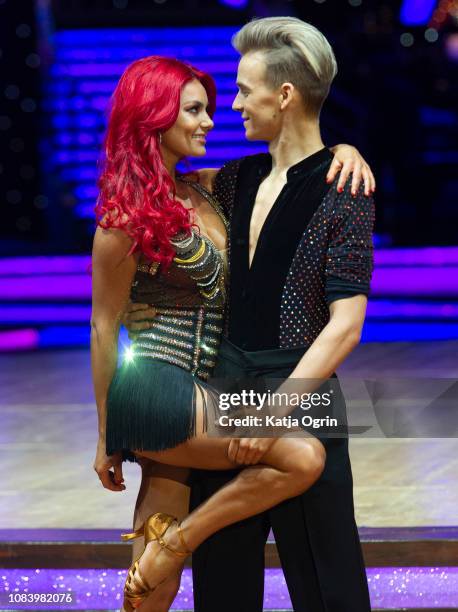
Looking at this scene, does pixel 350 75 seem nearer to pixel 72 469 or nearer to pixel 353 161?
pixel 72 469

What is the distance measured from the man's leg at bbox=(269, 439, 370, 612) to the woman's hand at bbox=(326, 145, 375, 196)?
55cm

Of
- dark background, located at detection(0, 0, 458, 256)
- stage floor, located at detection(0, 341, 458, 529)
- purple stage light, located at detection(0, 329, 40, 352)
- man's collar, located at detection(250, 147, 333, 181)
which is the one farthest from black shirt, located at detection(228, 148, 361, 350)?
dark background, located at detection(0, 0, 458, 256)

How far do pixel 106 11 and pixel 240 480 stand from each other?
9.53 meters

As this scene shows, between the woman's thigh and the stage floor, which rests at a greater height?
the woman's thigh

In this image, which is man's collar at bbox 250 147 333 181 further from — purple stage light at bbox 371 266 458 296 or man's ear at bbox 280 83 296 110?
purple stage light at bbox 371 266 458 296

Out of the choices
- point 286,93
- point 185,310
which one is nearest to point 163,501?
point 185,310

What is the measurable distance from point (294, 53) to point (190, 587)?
1.86 meters

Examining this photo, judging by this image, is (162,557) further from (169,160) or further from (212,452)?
(169,160)

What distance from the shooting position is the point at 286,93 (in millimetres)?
2188

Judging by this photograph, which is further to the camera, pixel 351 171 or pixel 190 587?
pixel 190 587

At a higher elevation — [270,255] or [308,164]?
[308,164]

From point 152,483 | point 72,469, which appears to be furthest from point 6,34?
point 152,483

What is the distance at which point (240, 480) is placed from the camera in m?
2.20

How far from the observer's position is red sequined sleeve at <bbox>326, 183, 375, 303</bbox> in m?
2.13
